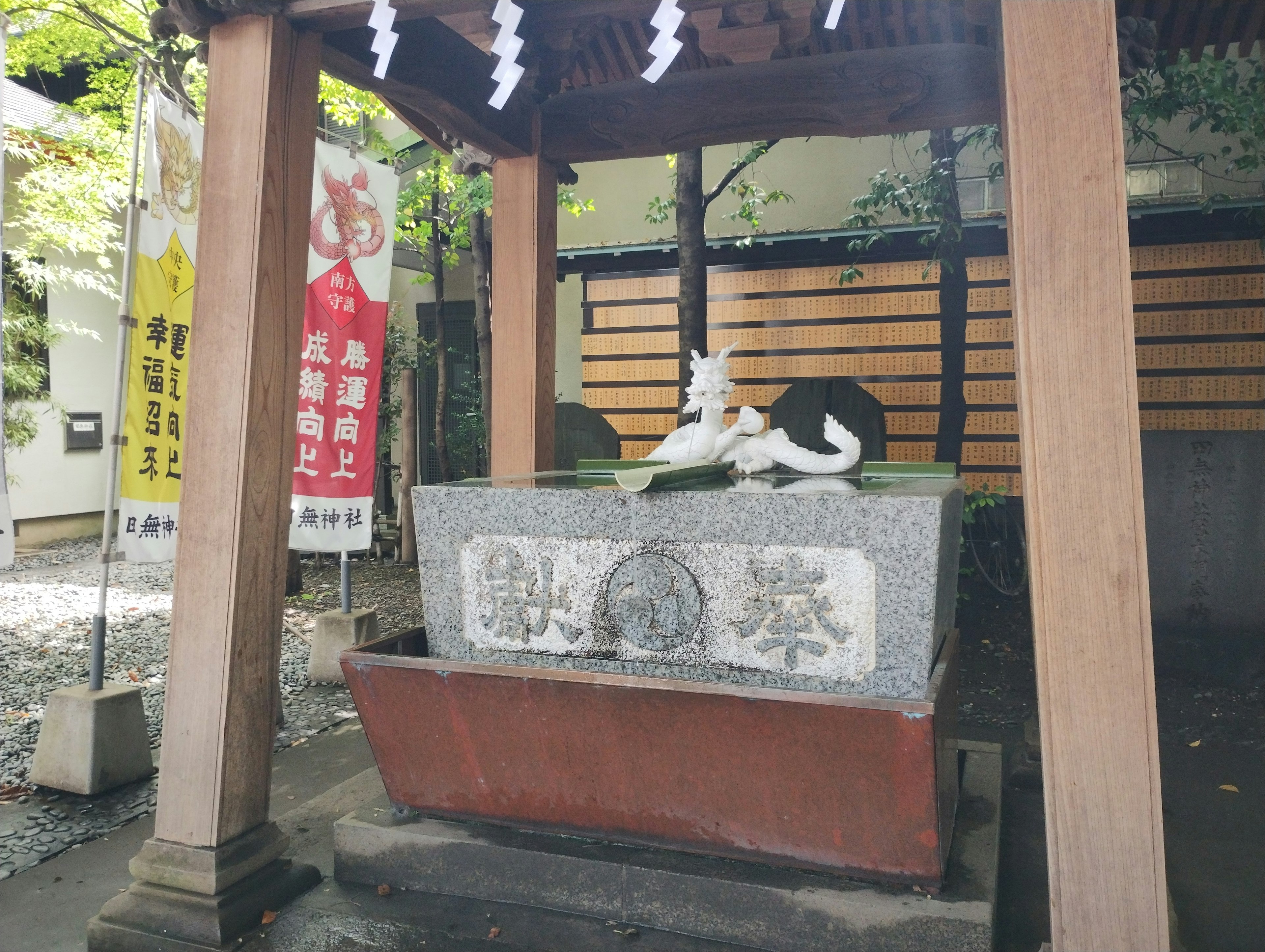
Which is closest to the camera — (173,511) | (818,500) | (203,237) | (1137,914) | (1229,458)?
(1137,914)

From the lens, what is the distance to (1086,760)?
7.80 ft

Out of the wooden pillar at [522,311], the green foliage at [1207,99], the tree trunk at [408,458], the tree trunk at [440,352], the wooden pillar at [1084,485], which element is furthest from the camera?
the tree trunk at [440,352]

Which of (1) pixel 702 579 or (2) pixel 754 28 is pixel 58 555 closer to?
(2) pixel 754 28

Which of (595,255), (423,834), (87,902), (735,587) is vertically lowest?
(87,902)

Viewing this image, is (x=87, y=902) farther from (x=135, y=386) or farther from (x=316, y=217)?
(x=316, y=217)

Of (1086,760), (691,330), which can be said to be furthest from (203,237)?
(691,330)

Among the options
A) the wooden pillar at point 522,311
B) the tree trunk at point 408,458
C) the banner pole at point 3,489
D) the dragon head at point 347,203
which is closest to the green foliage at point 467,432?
the tree trunk at point 408,458

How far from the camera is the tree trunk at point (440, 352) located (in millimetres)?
11609

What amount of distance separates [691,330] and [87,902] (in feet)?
19.5

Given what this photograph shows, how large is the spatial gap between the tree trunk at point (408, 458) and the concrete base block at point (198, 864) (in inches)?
296

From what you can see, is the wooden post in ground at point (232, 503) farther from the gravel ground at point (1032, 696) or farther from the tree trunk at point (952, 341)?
the tree trunk at point (952, 341)

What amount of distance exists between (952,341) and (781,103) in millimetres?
4435

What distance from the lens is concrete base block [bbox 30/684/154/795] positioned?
447cm

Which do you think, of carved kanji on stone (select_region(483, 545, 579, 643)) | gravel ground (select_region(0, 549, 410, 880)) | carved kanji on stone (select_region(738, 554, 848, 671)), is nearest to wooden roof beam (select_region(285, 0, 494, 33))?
carved kanji on stone (select_region(483, 545, 579, 643))
